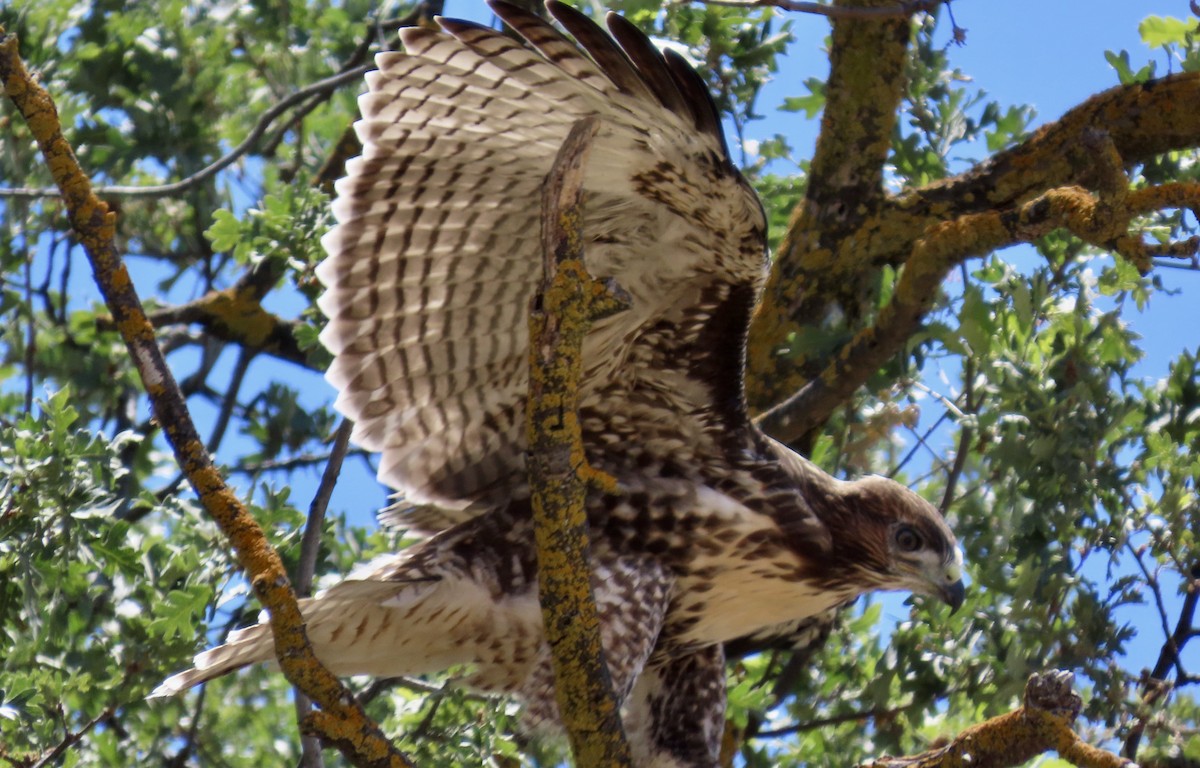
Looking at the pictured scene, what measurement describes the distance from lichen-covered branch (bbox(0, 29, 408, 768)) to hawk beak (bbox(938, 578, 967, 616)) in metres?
1.52

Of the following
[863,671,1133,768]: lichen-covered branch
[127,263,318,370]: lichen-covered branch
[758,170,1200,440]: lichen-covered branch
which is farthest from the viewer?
[127,263,318,370]: lichen-covered branch

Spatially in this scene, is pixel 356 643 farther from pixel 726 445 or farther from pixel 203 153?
pixel 203 153

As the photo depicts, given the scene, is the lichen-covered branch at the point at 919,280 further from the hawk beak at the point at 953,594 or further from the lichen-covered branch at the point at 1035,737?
the lichen-covered branch at the point at 1035,737

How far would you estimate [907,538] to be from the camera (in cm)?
393

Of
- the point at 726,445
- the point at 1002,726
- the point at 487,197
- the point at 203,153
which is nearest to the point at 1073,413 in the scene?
the point at 726,445

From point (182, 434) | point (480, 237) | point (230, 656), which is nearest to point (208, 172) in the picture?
point (480, 237)

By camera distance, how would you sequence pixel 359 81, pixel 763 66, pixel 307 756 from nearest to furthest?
1. pixel 307 756
2. pixel 763 66
3. pixel 359 81

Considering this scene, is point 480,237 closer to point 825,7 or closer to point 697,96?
point 697,96

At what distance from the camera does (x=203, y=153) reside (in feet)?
19.5

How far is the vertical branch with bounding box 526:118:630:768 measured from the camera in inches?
107

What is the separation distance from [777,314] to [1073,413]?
3.05 feet

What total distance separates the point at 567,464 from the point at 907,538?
1.43 m

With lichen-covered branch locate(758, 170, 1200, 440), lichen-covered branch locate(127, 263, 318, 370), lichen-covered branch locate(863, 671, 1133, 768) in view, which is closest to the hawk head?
lichen-covered branch locate(758, 170, 1200, 440)

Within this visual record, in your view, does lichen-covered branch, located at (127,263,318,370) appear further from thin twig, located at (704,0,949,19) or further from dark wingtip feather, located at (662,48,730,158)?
dark wingtip feather, located at (662,48,730,158)
